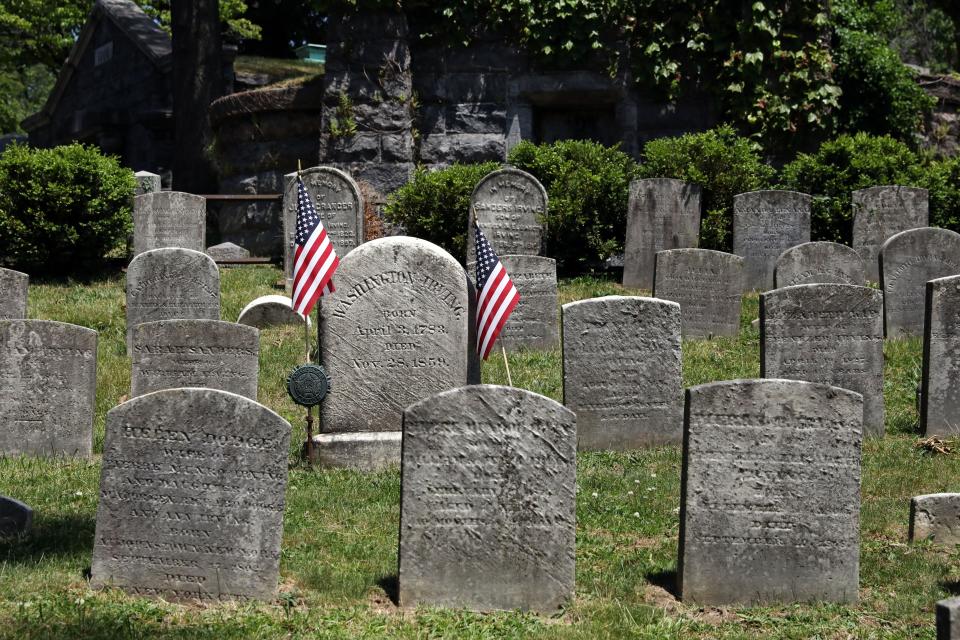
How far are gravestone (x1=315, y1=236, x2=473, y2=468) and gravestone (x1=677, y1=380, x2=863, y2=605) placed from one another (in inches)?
113

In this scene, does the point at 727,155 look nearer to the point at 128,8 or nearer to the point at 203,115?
the point at 203,115

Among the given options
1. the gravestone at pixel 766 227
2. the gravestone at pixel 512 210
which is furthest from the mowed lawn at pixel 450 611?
the gravestone at pixel 512 210

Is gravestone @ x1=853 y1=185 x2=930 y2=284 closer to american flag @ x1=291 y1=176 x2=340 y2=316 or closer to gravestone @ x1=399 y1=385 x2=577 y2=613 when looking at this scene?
american flag @ x1=291 y1=176 x2=340 y2=316

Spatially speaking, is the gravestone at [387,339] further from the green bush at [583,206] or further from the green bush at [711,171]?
the green bush at [711,171]

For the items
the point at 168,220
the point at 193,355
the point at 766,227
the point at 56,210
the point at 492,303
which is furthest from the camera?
the point at 168,220

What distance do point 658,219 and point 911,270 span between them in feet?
12.3

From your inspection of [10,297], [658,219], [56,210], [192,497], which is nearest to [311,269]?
[192,497]

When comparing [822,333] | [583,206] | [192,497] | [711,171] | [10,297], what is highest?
[711,171]

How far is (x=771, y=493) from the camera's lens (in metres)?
5.86

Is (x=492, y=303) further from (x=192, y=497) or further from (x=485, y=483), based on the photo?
(x=192, y=497)

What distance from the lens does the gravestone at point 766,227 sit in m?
14.8

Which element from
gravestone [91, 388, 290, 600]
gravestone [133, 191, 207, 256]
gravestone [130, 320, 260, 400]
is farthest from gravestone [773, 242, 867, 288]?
gravestone [91, 388, 290, 600]

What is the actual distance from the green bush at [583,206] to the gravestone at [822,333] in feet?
22.0

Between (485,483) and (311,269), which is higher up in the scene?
(311,269)
